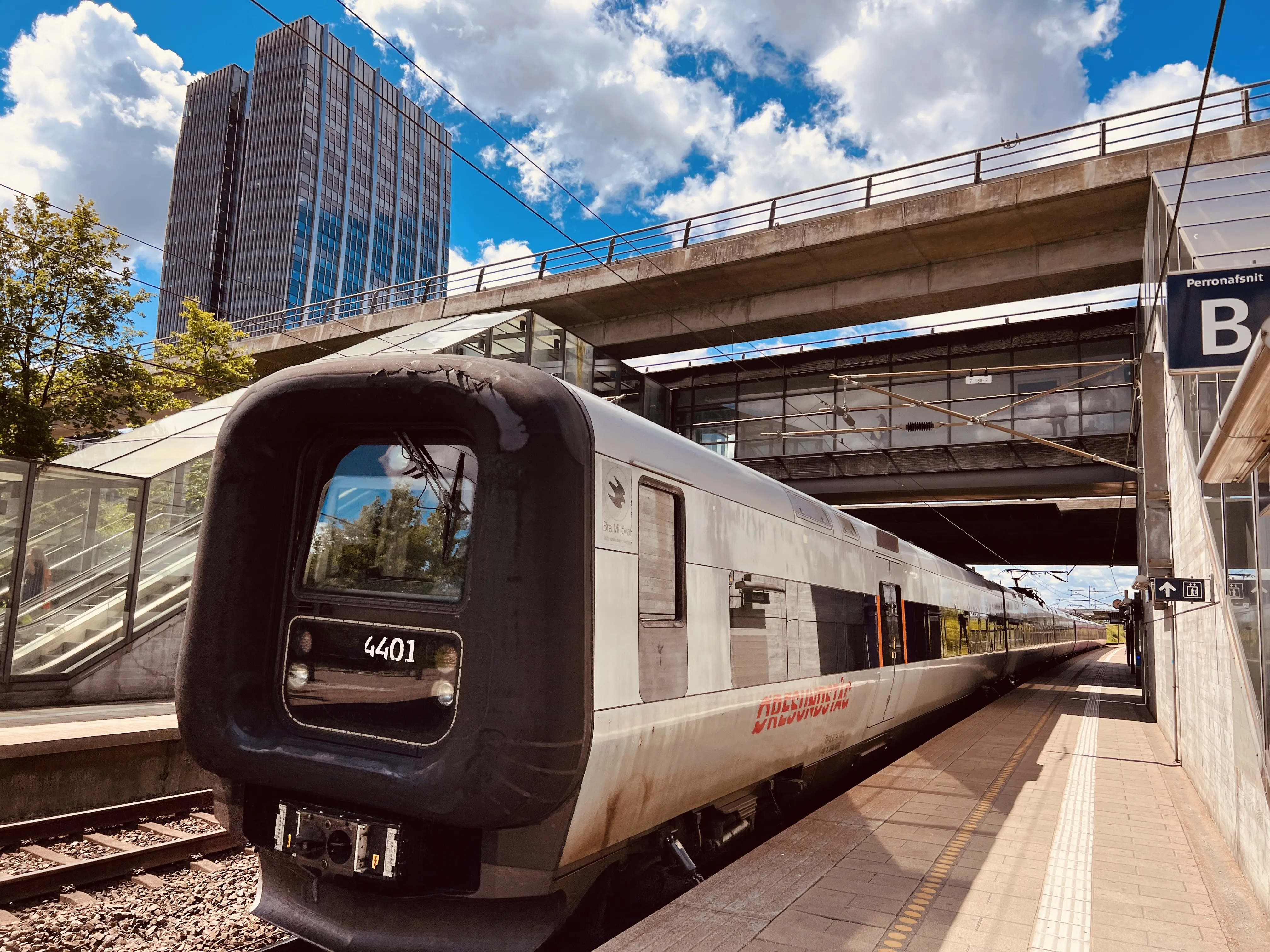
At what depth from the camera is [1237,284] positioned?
5738 millimetres

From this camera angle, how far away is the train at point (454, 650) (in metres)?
3.71

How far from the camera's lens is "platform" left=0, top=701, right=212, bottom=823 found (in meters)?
6.96

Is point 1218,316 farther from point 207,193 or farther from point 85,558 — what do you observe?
point 207,193

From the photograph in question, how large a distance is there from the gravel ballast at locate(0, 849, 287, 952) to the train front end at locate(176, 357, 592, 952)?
2.04 feet

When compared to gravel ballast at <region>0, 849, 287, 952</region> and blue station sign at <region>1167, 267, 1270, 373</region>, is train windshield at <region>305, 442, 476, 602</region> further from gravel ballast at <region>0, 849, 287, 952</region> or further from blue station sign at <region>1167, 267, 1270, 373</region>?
blue station sign at <region>1167, 267, 1270, 373</region>

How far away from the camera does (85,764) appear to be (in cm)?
750

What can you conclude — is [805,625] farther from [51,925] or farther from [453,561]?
[51,925]

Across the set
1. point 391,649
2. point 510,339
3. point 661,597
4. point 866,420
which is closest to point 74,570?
point 510,339

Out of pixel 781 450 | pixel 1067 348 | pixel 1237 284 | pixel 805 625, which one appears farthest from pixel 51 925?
pixel 1067 348

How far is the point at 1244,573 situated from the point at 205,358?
19.6m

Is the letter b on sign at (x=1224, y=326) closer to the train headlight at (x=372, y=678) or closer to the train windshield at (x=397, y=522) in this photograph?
the train windshield at (x=397, y=522)

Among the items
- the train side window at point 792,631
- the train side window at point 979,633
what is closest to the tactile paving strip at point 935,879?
the train side window at point 792,631

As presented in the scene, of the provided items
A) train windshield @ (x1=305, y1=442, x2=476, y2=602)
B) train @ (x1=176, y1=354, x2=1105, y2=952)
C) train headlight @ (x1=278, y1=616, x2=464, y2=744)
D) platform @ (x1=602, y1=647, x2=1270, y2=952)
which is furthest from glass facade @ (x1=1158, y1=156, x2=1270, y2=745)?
train headlight @ (x1=278, y1=616, x2=464, y2=744)

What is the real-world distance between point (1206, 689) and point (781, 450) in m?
13.2
